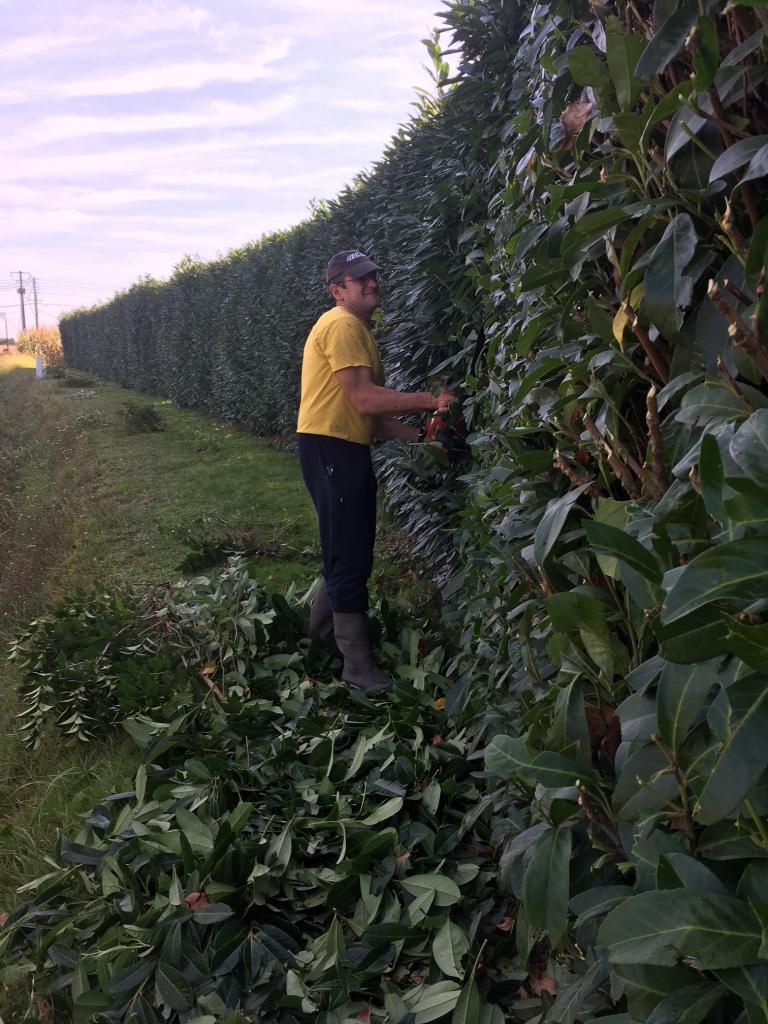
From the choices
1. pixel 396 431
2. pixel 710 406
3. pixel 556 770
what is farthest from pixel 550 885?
pixel 396 431

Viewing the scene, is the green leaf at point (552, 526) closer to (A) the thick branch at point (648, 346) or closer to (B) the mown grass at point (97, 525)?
(A) the thick branch at point (648, 346)

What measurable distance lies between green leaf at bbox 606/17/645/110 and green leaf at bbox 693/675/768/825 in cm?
91

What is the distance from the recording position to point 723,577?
0.76 metres

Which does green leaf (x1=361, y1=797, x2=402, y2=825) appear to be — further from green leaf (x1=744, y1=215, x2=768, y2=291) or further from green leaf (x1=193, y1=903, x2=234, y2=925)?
green leaf (x1=744, y1=215, x2=768, y2=291)

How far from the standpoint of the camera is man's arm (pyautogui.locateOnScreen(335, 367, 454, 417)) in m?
3.60

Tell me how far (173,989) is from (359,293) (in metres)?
3.04

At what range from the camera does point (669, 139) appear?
3.58ft

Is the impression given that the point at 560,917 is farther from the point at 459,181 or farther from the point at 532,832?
the point at 459,181

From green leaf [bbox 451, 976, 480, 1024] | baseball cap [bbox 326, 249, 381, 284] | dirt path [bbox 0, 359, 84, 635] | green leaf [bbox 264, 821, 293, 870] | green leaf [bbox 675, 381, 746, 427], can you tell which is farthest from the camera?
dirt path [bbox 0, 359, 84, 635]

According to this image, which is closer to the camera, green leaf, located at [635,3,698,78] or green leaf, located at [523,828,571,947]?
green leaf, located at [635,3,698,78]

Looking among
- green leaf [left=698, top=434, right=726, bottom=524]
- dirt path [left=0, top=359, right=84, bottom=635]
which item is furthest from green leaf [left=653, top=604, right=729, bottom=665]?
dirt path [left=0, top=359, right=84, bottom=635]

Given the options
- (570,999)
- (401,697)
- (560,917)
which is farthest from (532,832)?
(401,697)

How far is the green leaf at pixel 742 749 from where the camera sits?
2.60 feet

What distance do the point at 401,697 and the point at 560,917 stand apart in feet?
6.77
